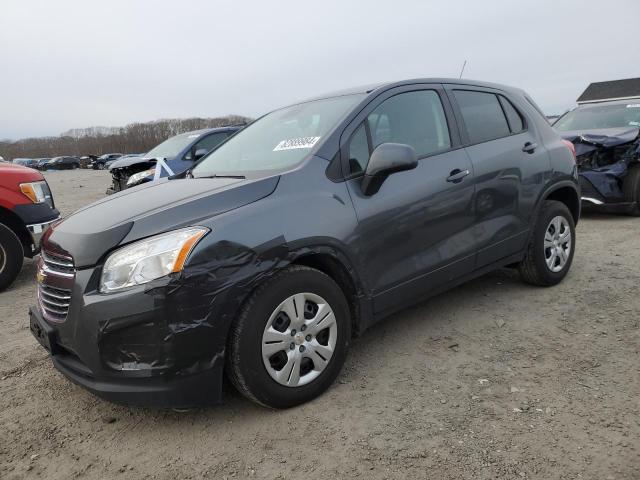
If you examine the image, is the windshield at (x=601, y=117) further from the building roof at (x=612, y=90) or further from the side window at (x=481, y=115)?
the building roof at (x=612, y=90)

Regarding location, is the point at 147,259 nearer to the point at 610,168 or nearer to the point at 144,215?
the point at 144,215

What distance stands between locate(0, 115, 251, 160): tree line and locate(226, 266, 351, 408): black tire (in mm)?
72738

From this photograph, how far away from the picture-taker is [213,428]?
2584 mm

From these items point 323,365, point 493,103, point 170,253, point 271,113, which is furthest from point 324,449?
point 493,103

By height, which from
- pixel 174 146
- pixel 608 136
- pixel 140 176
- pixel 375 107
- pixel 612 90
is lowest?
pixel 140 176

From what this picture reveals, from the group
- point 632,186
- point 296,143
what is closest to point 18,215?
point 296,143

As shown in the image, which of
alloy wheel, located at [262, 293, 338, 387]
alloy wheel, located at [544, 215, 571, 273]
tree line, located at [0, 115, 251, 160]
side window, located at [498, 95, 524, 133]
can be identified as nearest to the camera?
alloy wheel, located at [262, 293, 338, 387]

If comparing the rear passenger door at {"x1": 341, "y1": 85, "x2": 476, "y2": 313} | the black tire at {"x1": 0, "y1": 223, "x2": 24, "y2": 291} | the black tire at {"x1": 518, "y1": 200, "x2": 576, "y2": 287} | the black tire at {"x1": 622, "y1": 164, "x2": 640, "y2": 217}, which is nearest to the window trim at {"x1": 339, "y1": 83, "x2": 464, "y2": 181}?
the rear passenger door at {"x1": 341, "y1": 85, "x2": 476, "y2": 313}

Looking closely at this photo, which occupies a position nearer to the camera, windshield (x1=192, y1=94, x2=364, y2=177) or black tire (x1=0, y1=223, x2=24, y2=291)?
windshield (x1=192, y1=94, x2=364, y2=177)

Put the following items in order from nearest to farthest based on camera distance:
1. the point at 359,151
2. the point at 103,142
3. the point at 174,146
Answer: the point at 359,151 → the point at 174,146 → the point at 103,142

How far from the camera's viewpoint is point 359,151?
307cm

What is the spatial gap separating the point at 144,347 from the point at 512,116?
3.37m

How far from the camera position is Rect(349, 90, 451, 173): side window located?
3.11 metres

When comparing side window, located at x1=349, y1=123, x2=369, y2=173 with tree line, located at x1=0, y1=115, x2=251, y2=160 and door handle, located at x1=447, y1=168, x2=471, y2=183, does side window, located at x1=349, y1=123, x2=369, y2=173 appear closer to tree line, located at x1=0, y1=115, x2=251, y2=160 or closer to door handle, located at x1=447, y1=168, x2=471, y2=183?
door handle, located at x1=447, y1=168, x2=471, y2=183
